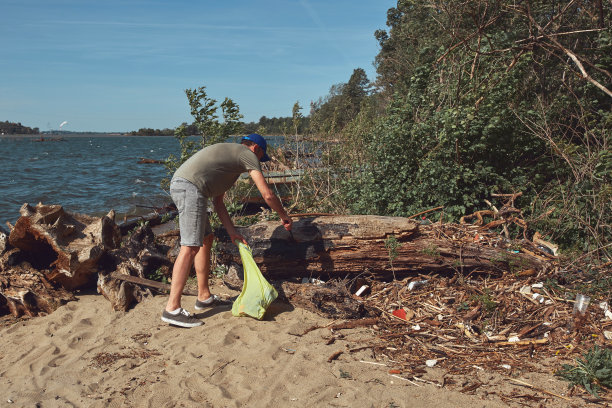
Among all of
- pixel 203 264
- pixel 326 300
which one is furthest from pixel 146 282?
pixel 326 300

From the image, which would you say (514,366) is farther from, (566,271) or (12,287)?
(12,287)

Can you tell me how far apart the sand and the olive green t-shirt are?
4.79 ft

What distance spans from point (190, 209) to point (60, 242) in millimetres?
2020

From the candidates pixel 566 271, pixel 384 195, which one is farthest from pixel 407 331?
pixel 384 195

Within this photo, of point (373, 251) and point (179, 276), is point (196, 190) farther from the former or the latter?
point (373, 251)

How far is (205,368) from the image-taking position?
3658 mm

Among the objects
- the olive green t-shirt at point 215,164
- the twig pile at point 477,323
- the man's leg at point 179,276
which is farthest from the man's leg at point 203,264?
the twig pile at point 477,323

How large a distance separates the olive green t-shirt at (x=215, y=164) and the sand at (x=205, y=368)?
1.46m

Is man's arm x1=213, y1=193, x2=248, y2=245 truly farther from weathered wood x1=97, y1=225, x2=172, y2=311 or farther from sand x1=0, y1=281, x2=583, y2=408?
weathered wood x1=97, y1=225, x2=172, y2=311

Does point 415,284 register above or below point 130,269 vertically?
below

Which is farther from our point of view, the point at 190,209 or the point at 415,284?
the point at 415,284

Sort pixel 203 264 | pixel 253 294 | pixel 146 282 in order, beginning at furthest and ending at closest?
pixel 146 282
pixel 203 264
pixel 253 294

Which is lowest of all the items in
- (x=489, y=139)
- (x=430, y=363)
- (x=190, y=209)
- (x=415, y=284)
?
(x=430, y=363)

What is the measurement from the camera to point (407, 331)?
4234mm
